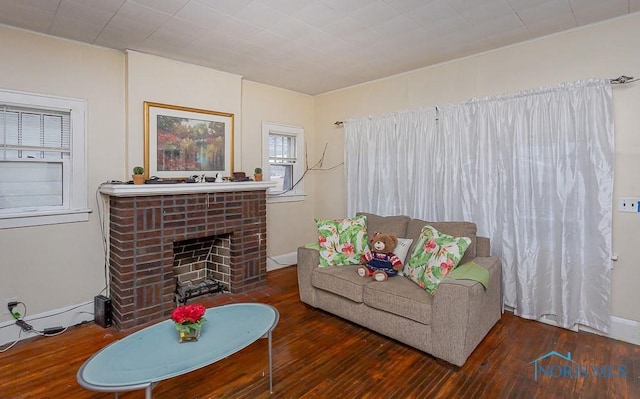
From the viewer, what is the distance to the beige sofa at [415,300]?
2.26 meters

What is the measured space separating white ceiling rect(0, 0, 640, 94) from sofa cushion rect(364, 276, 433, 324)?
214 centimetres

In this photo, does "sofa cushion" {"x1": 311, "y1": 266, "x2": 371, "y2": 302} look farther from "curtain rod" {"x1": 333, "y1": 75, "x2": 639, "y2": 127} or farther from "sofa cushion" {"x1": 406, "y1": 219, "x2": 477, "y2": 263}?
"curtain rod" {"x1": 333, "y1": 75, "x2": 639, "y2": 127}

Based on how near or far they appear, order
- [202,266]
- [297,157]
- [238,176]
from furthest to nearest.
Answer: [297,157] < [202,266] < [238,176]

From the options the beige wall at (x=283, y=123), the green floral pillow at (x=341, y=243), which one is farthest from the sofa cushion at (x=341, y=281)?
the beige wall at (x=283, y=123)

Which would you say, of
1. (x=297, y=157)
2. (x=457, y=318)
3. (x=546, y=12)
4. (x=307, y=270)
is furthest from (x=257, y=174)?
(x=546, y=12)

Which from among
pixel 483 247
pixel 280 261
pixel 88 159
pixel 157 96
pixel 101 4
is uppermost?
pixel 101 4

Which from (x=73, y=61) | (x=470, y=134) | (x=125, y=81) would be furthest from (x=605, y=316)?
(x=73, y=61)

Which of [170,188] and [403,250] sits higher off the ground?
[170,188]

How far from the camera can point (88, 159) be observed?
307 centimetres

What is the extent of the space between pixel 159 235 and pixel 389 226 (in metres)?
2.27

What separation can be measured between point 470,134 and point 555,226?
1154 mm

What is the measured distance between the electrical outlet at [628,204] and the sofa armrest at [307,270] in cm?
257

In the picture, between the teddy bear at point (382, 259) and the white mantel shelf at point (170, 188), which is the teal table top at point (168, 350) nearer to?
the teddy bear at point (382, 259)

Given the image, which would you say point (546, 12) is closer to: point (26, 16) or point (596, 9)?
point (596, 9)
